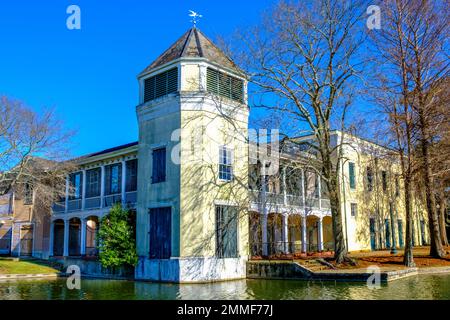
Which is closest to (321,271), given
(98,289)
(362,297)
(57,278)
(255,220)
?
(255,220)

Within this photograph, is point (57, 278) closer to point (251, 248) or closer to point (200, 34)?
point (251, 248)

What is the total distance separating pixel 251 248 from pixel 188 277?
457cm

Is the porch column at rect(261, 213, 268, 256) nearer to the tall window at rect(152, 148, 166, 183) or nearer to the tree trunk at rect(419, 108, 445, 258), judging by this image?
the tall window at rect(152, 148, 166, 183)

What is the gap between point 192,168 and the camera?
21297 millimetres

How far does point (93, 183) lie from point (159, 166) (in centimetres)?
872

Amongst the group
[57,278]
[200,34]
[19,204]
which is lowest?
[57,278]

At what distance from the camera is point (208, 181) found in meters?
21.5

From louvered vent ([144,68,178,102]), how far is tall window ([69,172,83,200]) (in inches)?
383

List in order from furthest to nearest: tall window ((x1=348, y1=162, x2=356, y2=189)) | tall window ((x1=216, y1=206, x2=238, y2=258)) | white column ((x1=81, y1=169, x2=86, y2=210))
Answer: tall window ((x1=348, y1=162, x2=356, y2=189)) < white column ((x1=81, y1=169, x2=86, y2=210)) < tall window ((x1=216, y1=206, x2=238, y2=258))

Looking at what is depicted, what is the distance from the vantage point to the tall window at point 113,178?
27.3 m

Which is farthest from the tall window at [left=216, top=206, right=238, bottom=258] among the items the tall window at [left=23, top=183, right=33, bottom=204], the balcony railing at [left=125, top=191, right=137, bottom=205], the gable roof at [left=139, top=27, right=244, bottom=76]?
the tall window at [left=23, top=183, right=33, bottom=204]

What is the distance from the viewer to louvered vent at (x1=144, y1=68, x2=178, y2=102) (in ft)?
73.3

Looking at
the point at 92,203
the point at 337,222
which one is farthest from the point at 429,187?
the point at 92,203

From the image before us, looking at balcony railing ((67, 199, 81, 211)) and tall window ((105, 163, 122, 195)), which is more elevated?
tall window ((105, 163, 122, 195))
